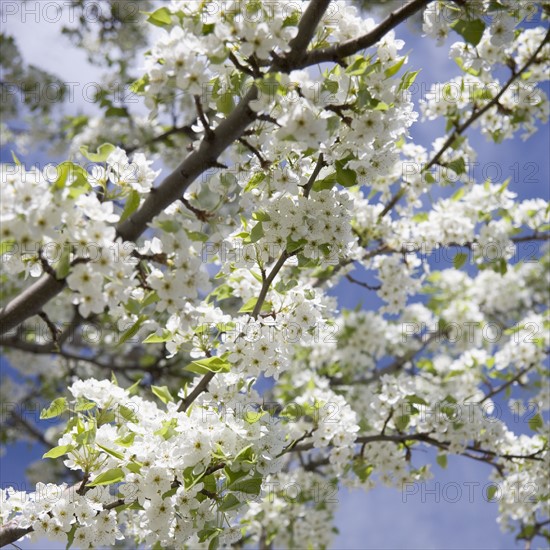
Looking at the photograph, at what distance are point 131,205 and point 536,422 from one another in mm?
3852

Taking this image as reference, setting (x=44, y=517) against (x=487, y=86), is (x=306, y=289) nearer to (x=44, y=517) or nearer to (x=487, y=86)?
(x=44, y=517)

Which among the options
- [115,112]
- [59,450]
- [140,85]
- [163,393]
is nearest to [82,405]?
[59,450]

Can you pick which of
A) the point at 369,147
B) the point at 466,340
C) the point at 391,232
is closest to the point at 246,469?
the point at 369,147

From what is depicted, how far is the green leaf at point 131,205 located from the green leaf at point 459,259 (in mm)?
3421

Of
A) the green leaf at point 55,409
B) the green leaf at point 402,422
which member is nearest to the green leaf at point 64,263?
the green leaf at point 55,409

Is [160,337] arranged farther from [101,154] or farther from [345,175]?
[345,175]

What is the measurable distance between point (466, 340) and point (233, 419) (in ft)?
21.8

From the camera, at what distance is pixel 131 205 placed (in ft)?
7.23

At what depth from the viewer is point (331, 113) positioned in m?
2.48

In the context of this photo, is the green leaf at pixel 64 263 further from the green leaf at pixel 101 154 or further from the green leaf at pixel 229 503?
the green leaf at pixel 229 503

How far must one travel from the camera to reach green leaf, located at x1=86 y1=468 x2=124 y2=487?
2.54 m

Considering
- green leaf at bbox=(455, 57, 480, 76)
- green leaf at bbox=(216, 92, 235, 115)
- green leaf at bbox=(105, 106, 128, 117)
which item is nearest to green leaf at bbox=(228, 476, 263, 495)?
green leaf at bbox=(216, 92, 235, 115)

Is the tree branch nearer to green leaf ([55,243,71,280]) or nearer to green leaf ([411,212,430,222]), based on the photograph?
green leaf ([55,243,71,280])

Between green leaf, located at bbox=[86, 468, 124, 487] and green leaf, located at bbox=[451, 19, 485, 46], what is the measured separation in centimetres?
244
